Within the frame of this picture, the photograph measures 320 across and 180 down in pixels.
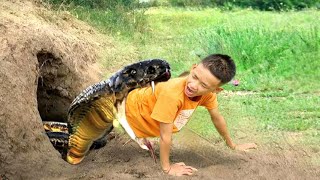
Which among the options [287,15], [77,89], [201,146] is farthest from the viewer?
[287,15]

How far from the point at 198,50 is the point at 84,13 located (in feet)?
7.93

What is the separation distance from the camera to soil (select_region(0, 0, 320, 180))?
501 centimetres

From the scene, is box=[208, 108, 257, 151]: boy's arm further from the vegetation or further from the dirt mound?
the dirt mound

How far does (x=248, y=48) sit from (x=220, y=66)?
17.8 feet

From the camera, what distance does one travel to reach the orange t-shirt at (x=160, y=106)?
4652mm

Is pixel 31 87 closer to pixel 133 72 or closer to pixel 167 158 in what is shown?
pixel 133 72

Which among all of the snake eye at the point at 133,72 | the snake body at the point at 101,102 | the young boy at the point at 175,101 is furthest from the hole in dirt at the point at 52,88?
the young boy at the point at 175,101

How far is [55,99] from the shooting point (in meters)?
7.02

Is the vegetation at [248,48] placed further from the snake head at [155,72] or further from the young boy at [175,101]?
the young boy at [175,101]

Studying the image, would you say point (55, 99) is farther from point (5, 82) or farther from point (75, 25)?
point (75, 25)

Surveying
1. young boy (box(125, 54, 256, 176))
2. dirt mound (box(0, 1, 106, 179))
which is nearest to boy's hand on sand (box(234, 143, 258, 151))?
young boy (box(125, 54, 256, 176))

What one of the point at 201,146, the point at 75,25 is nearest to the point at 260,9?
the point at 75,25

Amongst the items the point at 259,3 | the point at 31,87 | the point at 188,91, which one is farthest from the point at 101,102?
the point at 259,3

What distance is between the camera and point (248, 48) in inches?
392
